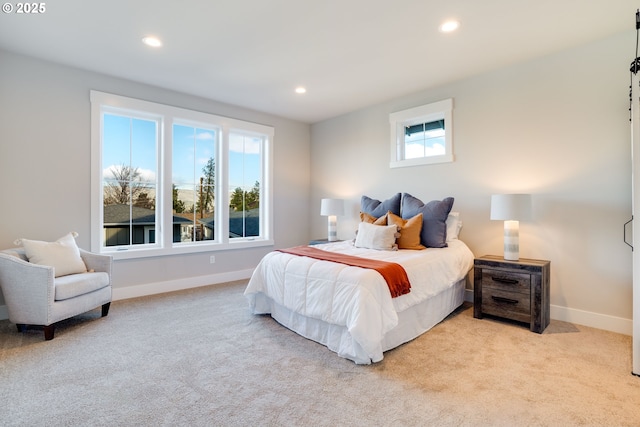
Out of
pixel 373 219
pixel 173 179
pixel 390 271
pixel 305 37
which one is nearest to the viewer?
pixel 390 271

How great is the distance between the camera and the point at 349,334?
2.32 metres

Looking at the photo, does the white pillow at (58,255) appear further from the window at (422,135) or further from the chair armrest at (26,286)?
the window at (422,135)

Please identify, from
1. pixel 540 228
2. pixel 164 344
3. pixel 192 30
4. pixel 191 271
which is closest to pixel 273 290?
pixel 164 344

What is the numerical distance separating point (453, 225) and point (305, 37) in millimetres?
2600

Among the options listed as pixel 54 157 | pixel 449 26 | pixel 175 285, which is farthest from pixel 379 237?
pixel 54 157

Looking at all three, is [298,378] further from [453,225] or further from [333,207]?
[333,207]

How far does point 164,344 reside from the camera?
258cm

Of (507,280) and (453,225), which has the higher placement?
(453,225)

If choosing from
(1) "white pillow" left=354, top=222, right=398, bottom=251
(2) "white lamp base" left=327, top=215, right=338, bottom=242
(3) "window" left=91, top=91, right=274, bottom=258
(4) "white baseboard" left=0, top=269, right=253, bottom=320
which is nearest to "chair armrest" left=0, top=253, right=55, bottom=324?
(4) "white baseboard" left=0, top=269, right=253, bottom=320

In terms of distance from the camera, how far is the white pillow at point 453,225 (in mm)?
3691

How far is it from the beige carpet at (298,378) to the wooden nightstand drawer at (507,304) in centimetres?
13

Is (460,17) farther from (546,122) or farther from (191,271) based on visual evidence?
(191,271)

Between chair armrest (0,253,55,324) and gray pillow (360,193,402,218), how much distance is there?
3429mm

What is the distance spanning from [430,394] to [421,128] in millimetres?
3444
